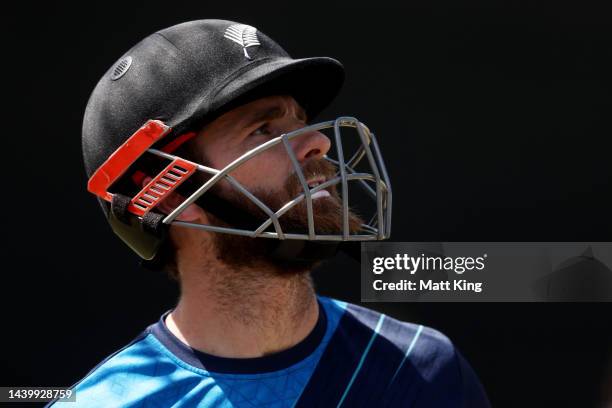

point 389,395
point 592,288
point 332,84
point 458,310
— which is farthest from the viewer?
point 458,310

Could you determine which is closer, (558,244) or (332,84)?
(332,84)

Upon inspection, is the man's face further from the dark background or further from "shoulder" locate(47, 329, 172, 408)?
the dark background

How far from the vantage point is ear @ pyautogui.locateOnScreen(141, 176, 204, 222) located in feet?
6.30

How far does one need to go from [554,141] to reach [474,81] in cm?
42

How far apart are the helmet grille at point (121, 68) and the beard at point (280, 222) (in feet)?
1.21

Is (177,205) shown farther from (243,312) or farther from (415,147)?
(415,147)

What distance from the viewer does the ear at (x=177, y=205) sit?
6.30 feet

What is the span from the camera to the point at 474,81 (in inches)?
134

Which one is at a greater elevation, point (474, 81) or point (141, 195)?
point (474, 81)

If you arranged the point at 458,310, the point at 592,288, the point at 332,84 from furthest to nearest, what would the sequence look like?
1. the point at 458,310
2. the point at 592,288
3. the point at 332,84

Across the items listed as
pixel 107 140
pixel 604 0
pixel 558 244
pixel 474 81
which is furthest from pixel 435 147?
pixel 107 140

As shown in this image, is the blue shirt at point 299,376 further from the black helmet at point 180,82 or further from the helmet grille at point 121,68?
the helmet grille at point 121,68

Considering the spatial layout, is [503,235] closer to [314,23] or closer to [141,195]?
[314,23]

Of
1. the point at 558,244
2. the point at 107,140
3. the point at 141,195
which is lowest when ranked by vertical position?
the point at 558,244
